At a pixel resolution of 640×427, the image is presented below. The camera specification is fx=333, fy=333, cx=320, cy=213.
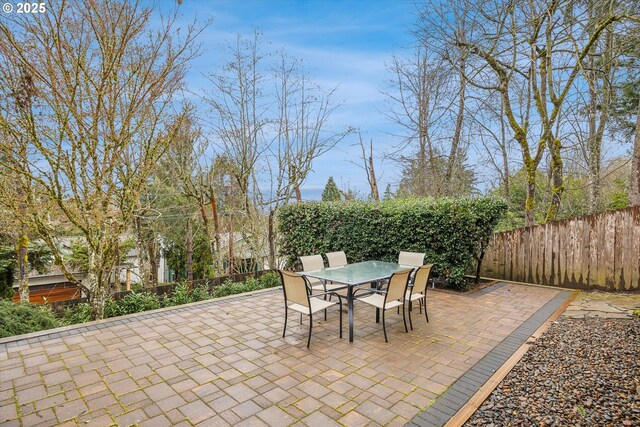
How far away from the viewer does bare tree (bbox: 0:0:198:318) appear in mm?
4516

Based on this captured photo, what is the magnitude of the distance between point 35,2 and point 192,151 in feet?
14.7

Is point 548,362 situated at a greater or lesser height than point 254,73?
lesser

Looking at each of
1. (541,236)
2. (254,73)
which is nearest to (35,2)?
(254,73)

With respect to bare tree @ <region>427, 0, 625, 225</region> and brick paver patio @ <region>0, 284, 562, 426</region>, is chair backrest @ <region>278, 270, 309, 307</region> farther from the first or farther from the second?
bare tree @ <region>427, 0, 625, 225</region>

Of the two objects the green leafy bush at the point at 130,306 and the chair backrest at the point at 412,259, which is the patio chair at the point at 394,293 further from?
the green leafy bush at the point at 130,306

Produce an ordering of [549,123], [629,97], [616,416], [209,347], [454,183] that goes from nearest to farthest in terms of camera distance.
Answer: [616,416] → [209,347] → [549,123] → [629,97] → [454,183]

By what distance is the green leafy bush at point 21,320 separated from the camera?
3.87 m

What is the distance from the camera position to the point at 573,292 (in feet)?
19.3

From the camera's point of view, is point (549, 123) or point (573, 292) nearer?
point (573, 292)

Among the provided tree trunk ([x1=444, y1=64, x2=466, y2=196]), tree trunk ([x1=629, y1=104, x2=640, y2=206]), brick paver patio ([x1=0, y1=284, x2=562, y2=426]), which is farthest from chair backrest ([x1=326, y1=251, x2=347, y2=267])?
tree trunk ([x1=629, y1=104, x2=640, y2=206])

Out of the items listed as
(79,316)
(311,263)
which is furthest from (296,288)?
(79,316)

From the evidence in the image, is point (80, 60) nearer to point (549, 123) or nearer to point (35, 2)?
point (35, 2)

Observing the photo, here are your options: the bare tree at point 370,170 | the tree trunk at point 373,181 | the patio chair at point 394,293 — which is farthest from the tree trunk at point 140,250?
the tree trunk at point 373,181

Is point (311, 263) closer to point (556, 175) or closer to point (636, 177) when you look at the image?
point (636, 177)
